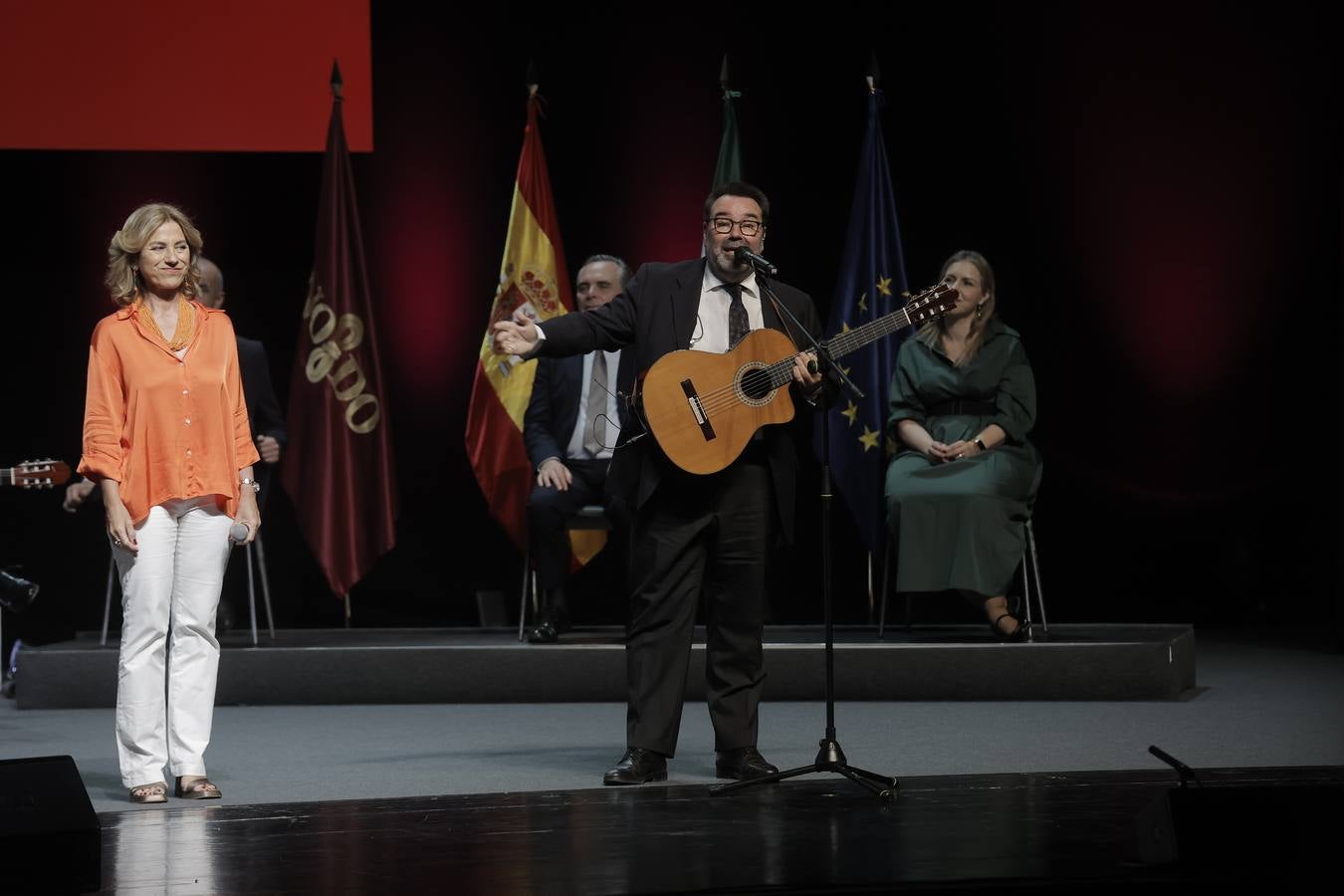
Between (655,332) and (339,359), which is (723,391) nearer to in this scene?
(655,332)

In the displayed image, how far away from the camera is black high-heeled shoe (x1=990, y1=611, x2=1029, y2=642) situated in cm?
524

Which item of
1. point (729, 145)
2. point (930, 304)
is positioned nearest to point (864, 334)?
point (930, 304)

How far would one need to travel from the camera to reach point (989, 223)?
6766mm

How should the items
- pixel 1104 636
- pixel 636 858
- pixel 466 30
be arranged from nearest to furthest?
pixel 636 858 → pixel 1104 636 → pixel 466 30

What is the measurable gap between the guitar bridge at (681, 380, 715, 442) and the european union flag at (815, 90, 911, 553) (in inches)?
98.2

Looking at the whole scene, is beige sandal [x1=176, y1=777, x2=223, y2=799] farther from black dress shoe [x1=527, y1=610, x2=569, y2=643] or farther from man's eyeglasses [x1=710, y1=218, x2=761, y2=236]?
black dress shoe [x1=527, y1=610, x2=569, y2=643]

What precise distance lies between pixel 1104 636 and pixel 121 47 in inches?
179

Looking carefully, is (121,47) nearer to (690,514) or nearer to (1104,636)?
(690,514)

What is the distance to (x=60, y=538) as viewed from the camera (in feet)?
21.7

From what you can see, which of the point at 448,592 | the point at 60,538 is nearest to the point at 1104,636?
the point at 448,592

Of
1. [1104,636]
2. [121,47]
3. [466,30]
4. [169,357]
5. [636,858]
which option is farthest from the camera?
[466,30]

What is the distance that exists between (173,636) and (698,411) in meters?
1.34

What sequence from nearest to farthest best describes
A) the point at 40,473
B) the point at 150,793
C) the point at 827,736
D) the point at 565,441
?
the point at 827,736
the point at 150,793
the point at 40,473
the point at 565,441

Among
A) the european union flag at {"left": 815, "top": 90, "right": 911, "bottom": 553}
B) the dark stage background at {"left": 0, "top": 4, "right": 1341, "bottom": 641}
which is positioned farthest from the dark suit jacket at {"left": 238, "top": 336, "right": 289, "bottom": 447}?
Result: the european union flag at {"left": 815, "top": 90, "right": 911, "bottom": 553}
